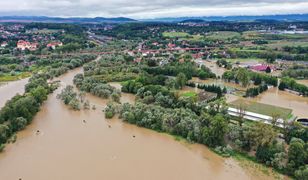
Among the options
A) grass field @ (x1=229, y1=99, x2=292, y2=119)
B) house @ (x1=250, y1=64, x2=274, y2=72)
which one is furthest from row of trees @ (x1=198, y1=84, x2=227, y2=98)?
house @ (x1=250, y1=64, x2=274, y2=72)

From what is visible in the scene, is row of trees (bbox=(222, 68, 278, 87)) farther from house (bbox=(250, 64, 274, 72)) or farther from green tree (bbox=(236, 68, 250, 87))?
house (bbox=(250, 64, 274, 72))

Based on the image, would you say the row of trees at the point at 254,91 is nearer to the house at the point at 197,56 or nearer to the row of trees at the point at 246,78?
the row of trees at the point at 246,78

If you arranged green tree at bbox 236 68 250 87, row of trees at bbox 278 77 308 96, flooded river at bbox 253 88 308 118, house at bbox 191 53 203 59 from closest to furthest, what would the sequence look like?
1. flooded river at bbox 253 88 308 118
2. row of trees at bbox 278 77 308 96
3. green tree at bbox 236 68 250 87
4. house at bbox 191 53 203 59

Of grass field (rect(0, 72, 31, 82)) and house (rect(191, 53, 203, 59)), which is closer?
grass field (rect(0, 72, 31, 82))

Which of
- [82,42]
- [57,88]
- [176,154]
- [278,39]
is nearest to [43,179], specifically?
[176,154]

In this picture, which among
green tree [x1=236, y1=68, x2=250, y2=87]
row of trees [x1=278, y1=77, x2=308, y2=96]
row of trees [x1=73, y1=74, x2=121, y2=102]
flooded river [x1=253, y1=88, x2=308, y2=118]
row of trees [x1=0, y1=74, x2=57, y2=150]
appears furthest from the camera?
green tree [x1=236, y1=68, x2=250, y2=87]

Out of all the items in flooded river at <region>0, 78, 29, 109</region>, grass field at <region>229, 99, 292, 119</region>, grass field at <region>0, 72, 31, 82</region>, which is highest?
grass field at <region>0, 72, 31, 82</region>
